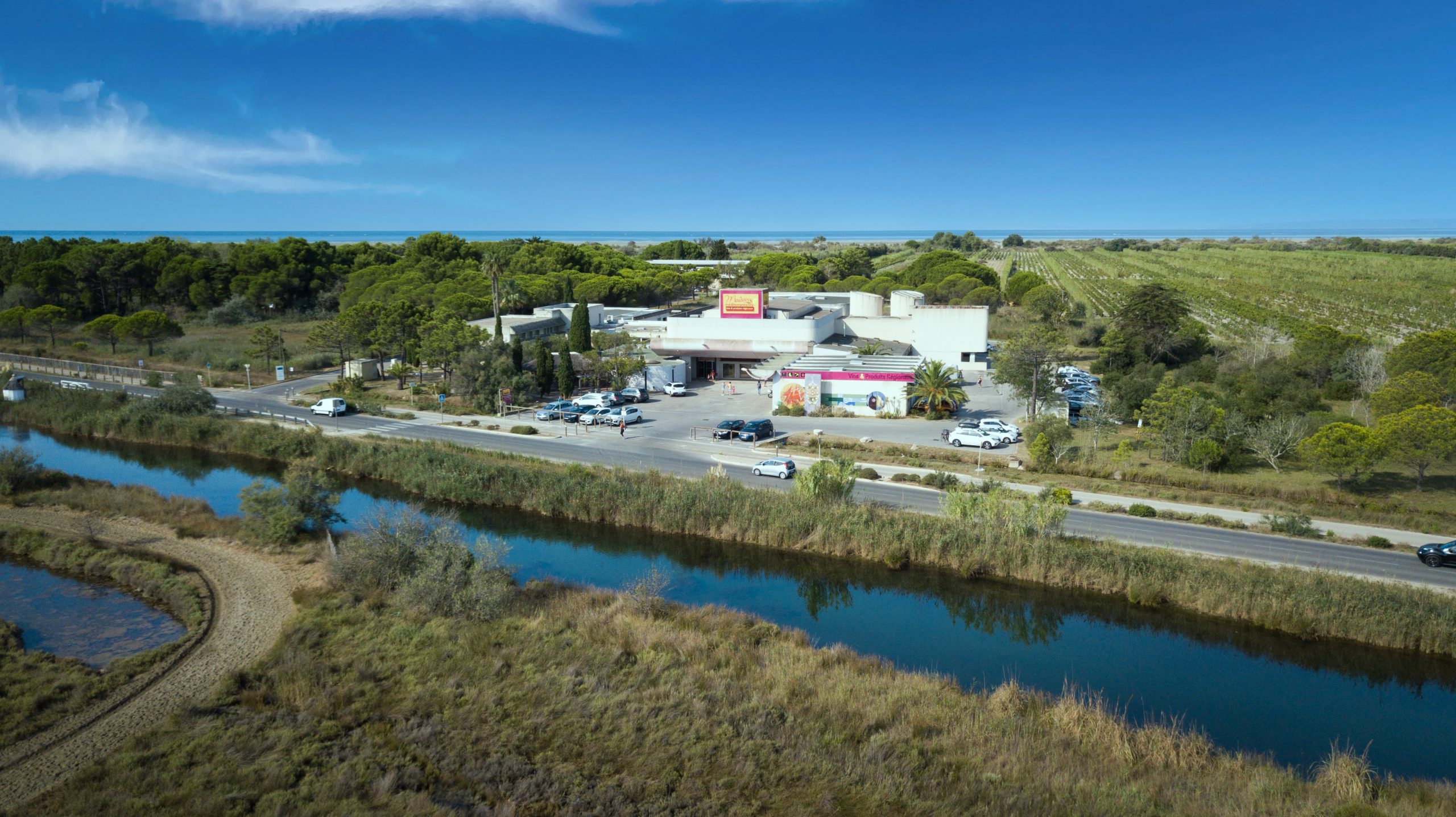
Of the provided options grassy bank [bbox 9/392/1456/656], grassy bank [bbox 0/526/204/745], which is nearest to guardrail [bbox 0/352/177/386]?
grassy bank [bbox 9/392/1456/656]

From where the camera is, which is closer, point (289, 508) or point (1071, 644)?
point (1071, 644)

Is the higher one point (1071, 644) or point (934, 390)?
point (934, 390)

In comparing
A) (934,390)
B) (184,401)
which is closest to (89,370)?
(184,401)

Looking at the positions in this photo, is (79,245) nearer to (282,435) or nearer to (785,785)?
(282,435)

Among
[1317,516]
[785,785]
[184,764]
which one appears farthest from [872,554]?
[184,764]

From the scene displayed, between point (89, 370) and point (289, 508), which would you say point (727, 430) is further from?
point (89, 370)

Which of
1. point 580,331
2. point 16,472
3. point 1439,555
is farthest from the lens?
point 580,331

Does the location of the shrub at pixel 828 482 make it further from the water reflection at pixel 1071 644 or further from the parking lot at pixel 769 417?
the parking lot at pixel 769 417

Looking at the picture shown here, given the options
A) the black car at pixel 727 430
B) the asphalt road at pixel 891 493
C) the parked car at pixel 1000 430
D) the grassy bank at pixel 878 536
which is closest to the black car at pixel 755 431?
the black car at pixel 727 430
